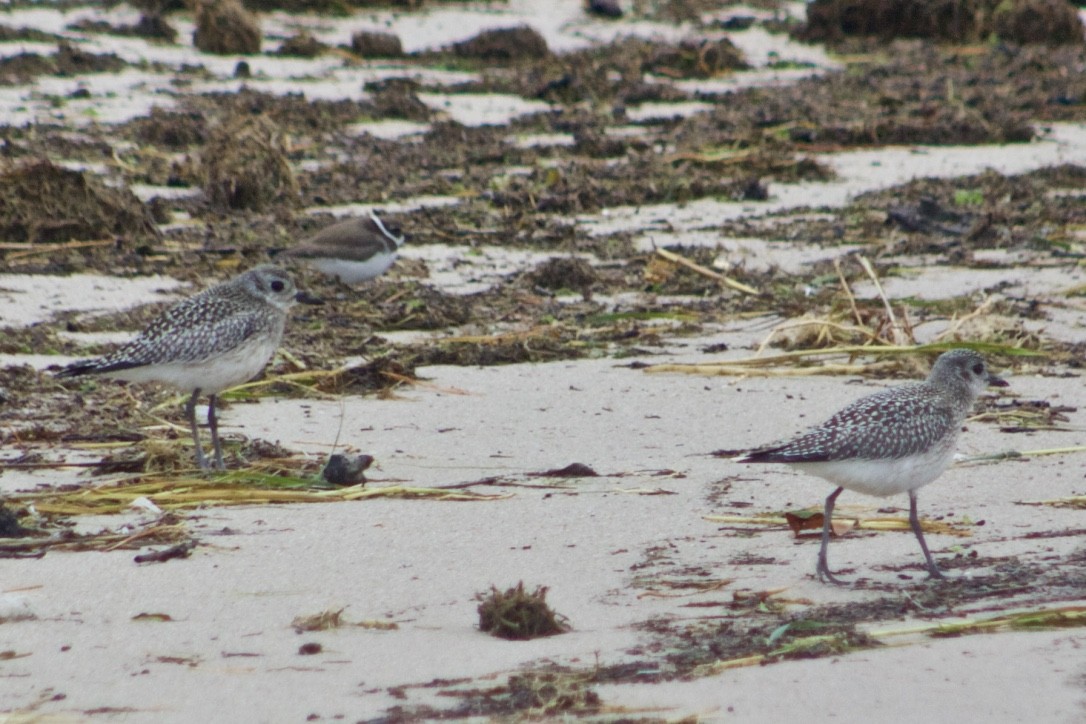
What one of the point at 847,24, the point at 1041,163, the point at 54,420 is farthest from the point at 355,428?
the point at 847,24

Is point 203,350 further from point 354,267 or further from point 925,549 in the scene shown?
point 925,549

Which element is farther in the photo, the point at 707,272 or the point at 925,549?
the point at 707,272

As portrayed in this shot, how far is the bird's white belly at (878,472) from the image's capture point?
16.4 feet

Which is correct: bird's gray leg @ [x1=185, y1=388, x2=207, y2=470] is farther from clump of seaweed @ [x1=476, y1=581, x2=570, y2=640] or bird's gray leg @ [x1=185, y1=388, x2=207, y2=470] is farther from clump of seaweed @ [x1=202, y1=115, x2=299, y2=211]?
clump of seaweed @ [x1=202, y1=115, x2=299, y2=211]

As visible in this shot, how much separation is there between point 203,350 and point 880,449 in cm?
287

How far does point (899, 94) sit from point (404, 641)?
11.7m

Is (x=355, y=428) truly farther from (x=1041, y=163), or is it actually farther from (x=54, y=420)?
(x=1041, y=163)

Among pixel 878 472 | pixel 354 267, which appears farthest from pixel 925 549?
pixel 354 267

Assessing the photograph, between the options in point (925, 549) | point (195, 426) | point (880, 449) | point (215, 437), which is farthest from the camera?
point (195, 426)

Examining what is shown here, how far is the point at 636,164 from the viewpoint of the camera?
12211 mm

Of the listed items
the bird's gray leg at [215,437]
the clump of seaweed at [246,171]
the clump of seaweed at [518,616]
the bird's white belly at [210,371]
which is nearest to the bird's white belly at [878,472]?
the clump of seaweed at [518,616]

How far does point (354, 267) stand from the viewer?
899cm

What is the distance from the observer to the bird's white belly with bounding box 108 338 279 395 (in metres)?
6.46

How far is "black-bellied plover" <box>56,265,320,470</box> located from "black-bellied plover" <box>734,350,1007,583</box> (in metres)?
2.36
